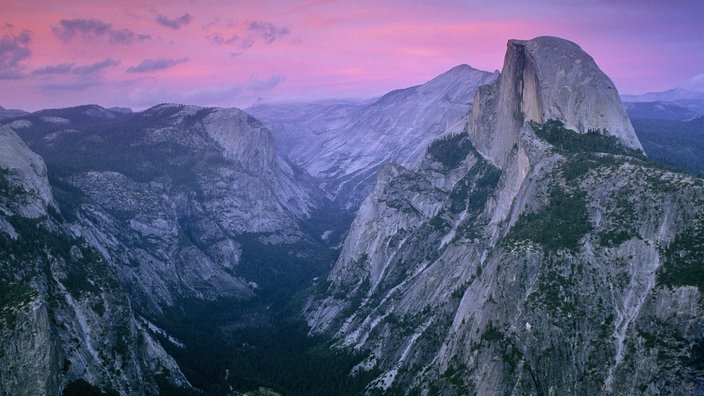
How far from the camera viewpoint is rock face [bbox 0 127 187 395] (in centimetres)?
8475

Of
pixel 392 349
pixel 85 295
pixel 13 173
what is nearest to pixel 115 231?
pixel 13 173

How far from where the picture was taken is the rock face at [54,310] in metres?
84.8

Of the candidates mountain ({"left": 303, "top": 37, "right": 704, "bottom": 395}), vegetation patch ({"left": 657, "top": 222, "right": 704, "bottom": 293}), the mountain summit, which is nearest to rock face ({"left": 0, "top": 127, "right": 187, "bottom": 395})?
mountain ({"left": 303, "top": 37, "right": 704, "bottom": 395})

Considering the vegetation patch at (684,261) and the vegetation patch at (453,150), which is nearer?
the vegetation patch at (684,261)

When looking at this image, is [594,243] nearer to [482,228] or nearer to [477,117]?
[482,228]

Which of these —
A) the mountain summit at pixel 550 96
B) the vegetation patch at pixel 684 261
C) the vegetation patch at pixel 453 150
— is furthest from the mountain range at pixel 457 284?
the vegetation patch at pixel 453 150

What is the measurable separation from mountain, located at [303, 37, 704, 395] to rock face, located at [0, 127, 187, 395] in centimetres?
5512

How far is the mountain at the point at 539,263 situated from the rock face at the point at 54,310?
55118mm

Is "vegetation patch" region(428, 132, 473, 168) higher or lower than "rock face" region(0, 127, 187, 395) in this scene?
higher

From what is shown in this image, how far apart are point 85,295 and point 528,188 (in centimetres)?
9844

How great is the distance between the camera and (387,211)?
181875 mm

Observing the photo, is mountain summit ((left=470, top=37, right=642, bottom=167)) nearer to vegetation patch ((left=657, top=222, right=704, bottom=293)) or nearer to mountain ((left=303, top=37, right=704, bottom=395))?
mountain ((left=303, top=37, right=704, bottom=395))

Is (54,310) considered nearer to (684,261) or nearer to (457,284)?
(457,284)

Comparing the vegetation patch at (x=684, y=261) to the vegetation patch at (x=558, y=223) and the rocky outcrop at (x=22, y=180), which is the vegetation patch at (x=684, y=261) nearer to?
the vegetation patch at (x=558, y=223)
